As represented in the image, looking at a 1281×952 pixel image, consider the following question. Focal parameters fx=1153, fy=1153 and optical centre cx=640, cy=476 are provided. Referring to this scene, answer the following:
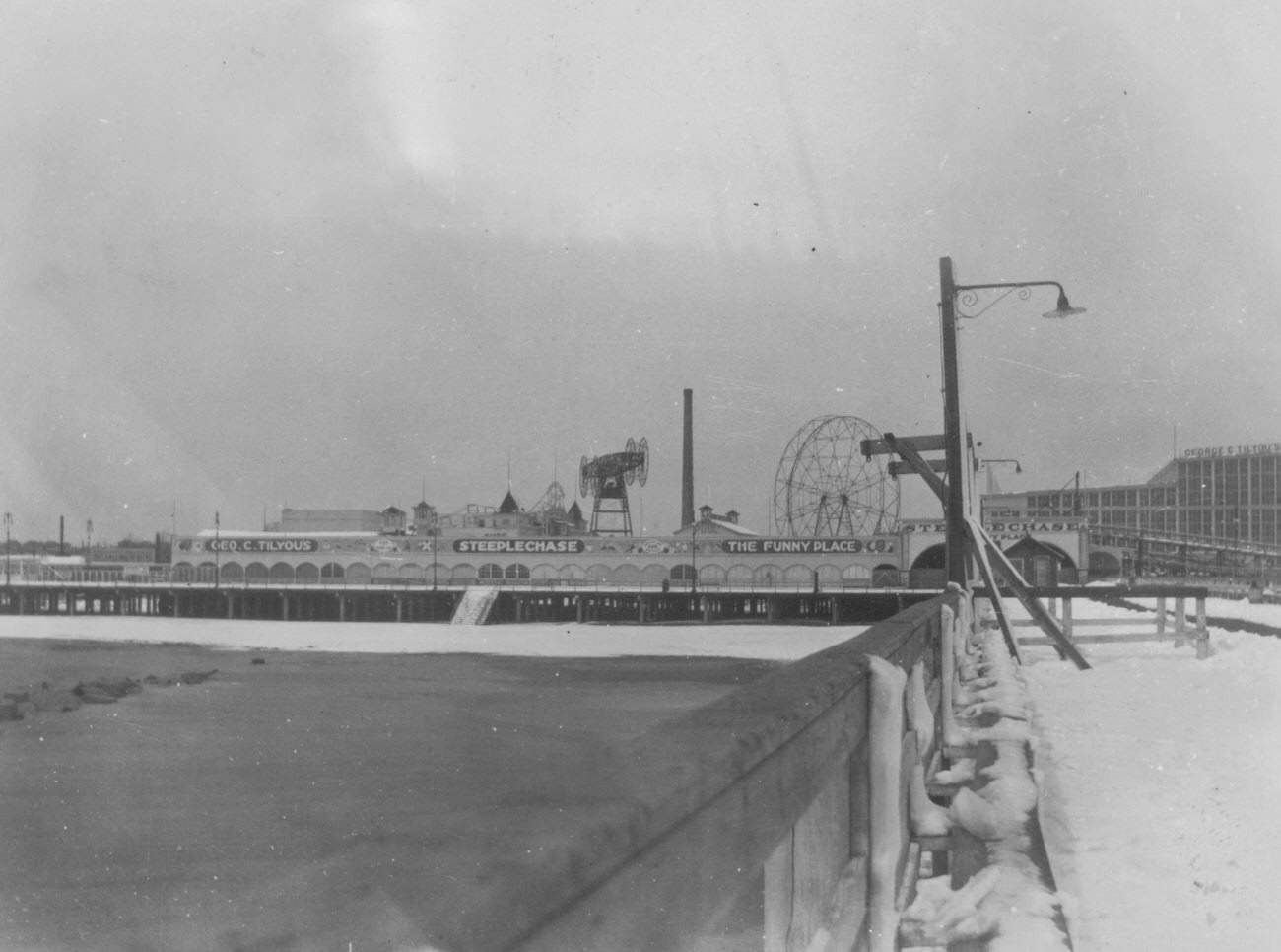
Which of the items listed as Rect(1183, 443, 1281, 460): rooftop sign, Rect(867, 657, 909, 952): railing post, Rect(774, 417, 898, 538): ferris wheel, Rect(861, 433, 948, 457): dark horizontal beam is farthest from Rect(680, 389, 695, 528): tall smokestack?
Rect(867, 657, 909, 952): railing post

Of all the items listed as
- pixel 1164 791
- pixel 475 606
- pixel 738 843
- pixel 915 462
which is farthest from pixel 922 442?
pixel 475 606

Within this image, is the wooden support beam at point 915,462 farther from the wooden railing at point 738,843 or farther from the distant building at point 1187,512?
the distant building at point 1187,512

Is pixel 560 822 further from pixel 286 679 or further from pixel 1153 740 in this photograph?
pixel 286 679

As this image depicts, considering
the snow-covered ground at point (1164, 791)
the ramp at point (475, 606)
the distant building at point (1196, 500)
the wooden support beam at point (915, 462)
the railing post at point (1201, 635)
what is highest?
the distant building at point (1196, 500)

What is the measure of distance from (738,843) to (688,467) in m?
101

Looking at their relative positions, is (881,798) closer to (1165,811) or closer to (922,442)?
(1165,811)

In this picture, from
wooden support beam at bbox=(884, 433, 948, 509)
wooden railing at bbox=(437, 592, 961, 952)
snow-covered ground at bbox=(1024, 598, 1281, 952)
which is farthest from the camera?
wooden support beam at bbox=(884, 433, 948, 509)

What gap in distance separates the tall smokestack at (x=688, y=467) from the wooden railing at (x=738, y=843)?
94988 millimetres

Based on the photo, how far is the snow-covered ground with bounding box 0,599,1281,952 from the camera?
369cm

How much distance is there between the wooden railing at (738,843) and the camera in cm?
92

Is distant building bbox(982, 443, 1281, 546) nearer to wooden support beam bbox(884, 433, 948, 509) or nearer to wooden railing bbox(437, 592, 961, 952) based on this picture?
wooden support beam bbox(884, 433, 948, 509)

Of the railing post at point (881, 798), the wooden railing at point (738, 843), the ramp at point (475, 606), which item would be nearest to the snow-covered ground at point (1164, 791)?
the railing post at point (881, 798)

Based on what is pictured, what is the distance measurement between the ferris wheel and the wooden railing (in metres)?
76.9

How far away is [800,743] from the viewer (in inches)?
69.0
